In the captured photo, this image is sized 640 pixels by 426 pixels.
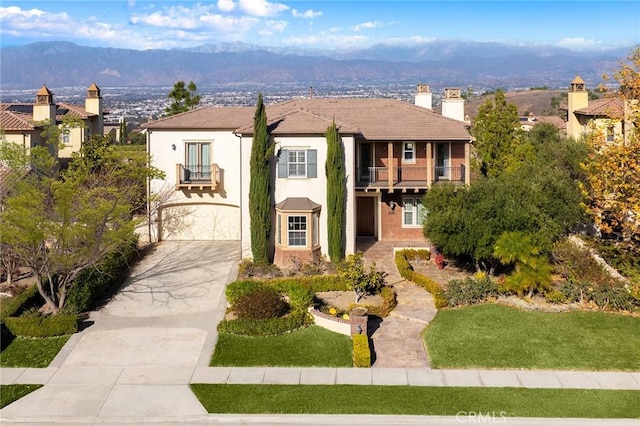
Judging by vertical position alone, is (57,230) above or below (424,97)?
below

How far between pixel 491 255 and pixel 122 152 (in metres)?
19.1

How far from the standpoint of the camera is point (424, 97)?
36.4 metres

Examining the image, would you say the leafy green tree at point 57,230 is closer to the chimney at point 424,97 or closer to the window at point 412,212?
the window at point 412,212

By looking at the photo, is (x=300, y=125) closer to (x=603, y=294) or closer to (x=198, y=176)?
(x=198, y=176)

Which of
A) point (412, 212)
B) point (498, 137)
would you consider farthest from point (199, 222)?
point (498, 137)

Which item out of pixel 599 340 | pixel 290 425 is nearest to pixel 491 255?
pixel 599 340

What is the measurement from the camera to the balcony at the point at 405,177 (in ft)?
93.6

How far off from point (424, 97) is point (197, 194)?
1567 cm

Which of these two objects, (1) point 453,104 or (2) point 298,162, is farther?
(1) point 453,104

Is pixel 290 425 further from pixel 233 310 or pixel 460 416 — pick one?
pixel 233 310

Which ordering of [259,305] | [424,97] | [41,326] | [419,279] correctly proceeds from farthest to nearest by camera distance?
[424,97] → [419,279] → [259,305] → [41,326]

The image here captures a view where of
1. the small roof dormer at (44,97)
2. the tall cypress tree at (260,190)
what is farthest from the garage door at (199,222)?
the small roof dormer at (44,97)

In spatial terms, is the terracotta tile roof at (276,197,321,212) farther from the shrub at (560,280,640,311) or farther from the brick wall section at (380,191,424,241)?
the shrub at (560,280,640,311)

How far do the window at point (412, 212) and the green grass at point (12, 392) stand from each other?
1938cm
